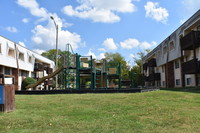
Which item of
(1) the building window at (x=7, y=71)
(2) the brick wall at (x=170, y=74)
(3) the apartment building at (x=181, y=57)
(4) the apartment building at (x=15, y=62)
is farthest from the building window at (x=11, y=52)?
(2) the brick wall at (x=170, y=74)

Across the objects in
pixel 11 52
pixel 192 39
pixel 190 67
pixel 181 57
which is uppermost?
pixel 11 52

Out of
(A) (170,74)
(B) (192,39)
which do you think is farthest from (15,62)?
(B) (192,39)

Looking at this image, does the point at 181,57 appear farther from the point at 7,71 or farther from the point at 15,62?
the point at 7,71

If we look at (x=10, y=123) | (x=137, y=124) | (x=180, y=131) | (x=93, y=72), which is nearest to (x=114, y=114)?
(x=137, y=124)

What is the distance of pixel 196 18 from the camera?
21.7 meters

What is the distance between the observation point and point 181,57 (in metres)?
25.9

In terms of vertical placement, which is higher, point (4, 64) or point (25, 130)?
A: point (4, 64)

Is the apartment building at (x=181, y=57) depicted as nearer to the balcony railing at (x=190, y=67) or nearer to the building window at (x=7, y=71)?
the balcony railing at (x=190, y=67)

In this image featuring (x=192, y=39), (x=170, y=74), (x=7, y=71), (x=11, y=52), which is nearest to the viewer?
(x=192, y=39)

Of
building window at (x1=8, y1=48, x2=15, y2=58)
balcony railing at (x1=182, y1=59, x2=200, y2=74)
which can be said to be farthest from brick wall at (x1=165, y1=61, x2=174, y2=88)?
building window at (x1=8, y1=48, x2=15, y2=58)

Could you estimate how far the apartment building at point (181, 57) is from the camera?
832 inches

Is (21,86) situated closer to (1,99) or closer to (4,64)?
(4,64)

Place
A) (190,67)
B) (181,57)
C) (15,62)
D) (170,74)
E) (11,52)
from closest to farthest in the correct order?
(190,67)
(181,57)
(11,52)
(15,62)
(170,74)

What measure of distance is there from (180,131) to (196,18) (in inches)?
780
